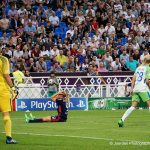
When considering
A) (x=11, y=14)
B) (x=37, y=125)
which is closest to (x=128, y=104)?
(x=11, y=14)

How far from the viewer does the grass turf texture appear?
1570 centimetres

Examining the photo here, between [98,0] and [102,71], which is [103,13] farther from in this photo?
[102,71]

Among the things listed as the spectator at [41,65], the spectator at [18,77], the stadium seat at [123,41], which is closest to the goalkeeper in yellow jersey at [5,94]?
the spectator at [18,77]

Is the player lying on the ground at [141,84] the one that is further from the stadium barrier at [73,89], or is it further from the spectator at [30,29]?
the spectator at [30,29]

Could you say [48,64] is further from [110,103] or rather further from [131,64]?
[131,64]

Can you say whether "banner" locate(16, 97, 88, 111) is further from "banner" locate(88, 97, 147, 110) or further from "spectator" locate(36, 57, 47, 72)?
"spectator" locate(36, 57, 47, 72)

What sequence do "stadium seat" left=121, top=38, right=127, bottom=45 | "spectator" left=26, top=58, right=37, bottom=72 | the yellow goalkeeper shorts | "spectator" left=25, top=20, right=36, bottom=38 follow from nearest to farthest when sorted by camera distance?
the yellow goalkeeper shorts, "spectator" left=26, top=58, right=37, bottom=72, "spectator" left=25, top=20, right=36, bottom=38, "stadium seat" left=121, top=38, right=127, bottom=45

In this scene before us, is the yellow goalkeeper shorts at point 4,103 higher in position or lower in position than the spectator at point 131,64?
higher

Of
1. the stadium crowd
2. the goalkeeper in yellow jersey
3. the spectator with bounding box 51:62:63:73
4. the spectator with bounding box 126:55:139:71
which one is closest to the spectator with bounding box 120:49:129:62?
the stadium crowd

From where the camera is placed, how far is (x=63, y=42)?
3669 cm

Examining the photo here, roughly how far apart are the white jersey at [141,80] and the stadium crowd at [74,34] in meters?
12.1

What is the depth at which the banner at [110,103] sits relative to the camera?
33.2 metres

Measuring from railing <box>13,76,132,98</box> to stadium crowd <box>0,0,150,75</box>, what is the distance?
2.11 feet

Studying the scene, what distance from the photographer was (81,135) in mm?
18484
